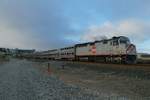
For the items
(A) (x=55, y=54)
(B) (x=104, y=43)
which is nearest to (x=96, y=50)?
(B) (x=104, y=43)

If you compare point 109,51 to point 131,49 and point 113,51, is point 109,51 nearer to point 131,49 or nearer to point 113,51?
point 113,51

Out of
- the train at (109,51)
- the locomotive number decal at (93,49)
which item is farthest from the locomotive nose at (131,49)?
the locomotive number decal at (93,49)

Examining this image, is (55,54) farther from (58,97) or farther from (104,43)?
(58,97)

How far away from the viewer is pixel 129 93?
16391 millimetres

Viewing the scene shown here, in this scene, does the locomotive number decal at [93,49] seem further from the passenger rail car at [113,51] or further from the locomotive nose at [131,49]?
the locomotive nose at [131,49]

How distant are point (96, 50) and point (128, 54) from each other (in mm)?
12251

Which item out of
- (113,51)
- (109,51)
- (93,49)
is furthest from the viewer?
(93,49)

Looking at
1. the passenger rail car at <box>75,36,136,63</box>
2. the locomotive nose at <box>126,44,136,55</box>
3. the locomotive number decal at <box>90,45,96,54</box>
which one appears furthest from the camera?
the locomotive number decal at <box>90,45,96,54</box>

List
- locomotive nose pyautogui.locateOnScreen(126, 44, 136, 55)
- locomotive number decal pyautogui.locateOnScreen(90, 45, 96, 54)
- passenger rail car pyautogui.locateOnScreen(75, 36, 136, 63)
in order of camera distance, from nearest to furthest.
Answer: locomotive nose pyautogui.locateOnScreen(126, 44, 136, 55) < passenger rail car pyautogui.locateOnScreen(75, 36, 136, 63) < locomotive number decal pyautogui.locateOnScreen(90, 45, 96, 54)

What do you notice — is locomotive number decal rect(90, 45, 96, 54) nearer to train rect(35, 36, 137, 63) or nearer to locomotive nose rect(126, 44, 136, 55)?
train rect(35, 36, 137, 63)

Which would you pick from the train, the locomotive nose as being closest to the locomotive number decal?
the train

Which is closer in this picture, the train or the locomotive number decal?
the train

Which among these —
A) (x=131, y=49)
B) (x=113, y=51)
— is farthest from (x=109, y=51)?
(x=131, y=49)

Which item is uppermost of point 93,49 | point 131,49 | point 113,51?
point 93,49
